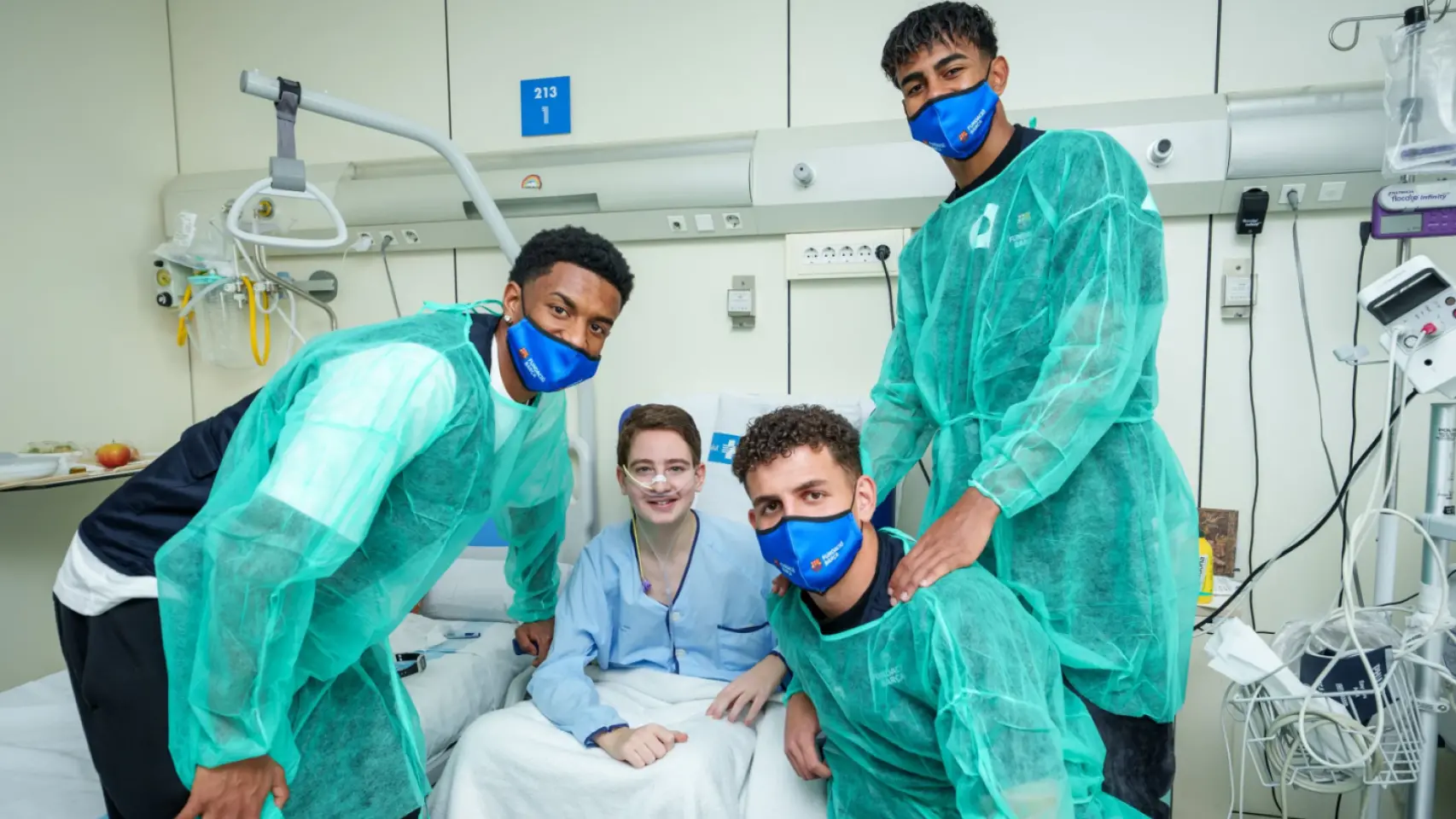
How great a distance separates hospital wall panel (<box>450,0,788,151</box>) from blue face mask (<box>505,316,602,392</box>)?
56.5 inches

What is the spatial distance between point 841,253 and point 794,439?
1.23 metres

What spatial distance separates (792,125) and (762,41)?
0.27m

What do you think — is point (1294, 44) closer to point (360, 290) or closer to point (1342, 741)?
point (1342, 741)

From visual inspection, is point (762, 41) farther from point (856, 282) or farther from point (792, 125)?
point (856, 282)

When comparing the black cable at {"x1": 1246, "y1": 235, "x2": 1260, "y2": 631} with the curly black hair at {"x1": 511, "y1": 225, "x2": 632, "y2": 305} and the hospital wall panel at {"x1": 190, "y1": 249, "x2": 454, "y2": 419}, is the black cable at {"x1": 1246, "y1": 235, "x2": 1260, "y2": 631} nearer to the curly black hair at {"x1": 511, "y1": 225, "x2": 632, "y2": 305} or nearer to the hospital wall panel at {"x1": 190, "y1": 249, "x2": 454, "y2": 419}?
the curly black hair at {"x1": 511, "y1": 225, "x2": 632, "y2": 305}

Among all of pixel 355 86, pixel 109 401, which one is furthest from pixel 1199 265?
pixel 109 401

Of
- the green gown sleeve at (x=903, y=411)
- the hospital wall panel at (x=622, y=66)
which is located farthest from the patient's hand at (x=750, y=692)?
the hospital wall panel at (x=622, y=66)

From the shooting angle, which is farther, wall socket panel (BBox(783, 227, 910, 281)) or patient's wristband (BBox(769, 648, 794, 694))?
wall socket panel (BBox(783, 227, 910, 281))

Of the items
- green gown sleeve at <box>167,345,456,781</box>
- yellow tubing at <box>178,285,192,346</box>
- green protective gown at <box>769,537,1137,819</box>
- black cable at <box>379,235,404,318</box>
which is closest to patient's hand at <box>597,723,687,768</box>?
green protective gown at <box>769,537,1137,819</box>

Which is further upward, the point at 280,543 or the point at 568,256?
the point at 568,256

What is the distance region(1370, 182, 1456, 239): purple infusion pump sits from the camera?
1.66 meters

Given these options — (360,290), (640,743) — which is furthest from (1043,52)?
(360,290)

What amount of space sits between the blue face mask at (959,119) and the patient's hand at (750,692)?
1085 millimetres

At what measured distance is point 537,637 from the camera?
1856mm
